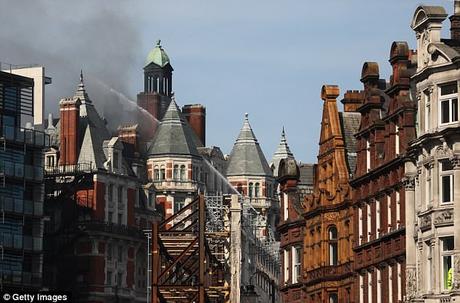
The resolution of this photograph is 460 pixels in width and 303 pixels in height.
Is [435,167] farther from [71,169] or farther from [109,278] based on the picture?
[71,169]

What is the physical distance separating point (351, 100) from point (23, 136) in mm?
57761

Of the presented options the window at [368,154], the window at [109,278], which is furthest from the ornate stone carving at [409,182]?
the window at [109,278]

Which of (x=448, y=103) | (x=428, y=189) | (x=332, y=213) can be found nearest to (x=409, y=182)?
(x=428, y=189)

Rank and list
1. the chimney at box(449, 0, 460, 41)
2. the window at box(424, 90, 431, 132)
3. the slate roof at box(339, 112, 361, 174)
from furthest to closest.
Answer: the slate roof at box(339, 112, 361, 174)
the chimney at box(449, 0, 460, 41)
the window at box(424, 90, 431, 132)

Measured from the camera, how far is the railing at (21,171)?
6644 inches

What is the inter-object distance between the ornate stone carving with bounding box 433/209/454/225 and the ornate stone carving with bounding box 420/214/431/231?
0.85 metres

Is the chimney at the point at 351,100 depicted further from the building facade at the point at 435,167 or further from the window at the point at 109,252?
the window at the point at 109,252

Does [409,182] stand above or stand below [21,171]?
below

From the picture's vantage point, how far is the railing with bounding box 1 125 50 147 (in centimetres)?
17012

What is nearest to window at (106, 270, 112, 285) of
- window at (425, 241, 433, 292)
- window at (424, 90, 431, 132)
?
window at (424, 90, 431, 132)

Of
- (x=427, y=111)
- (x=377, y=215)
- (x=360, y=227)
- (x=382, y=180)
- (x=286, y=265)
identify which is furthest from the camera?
(x=286, y=265)

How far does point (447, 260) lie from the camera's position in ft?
289

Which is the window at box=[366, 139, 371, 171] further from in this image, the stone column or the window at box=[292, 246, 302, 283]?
the window at box=[292, 246, 302, 283]

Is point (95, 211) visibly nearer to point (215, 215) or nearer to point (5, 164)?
point (215, 215)
